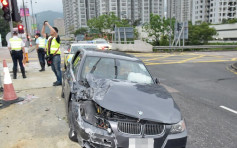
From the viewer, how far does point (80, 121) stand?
2979mm

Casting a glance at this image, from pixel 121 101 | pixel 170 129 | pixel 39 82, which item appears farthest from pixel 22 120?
pixel 39 82

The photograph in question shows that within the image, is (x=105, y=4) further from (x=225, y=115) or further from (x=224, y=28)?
(x=225, y=115)

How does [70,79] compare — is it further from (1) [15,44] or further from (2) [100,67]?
(1) [15,44]

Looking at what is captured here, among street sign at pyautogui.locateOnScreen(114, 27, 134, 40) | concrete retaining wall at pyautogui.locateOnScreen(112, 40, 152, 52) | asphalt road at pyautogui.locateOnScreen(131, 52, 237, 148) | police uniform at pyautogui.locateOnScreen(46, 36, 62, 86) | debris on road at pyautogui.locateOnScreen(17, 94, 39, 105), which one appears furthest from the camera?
street sign at pyautogui.locateOnScreen(114, 27, 134, 40)

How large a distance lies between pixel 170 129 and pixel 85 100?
1331 mm

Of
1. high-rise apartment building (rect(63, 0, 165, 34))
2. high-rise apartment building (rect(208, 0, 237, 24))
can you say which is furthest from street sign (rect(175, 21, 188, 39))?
high-rise apartment building (rect(63, 0, 165, 34))

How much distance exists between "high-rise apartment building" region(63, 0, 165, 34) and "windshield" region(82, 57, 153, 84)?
461ft

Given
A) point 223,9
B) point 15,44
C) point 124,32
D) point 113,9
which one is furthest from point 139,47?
point 113,9

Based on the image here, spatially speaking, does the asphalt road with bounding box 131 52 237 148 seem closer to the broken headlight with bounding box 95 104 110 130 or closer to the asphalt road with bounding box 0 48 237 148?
the asphalt road with bounding box 0 48 237 148

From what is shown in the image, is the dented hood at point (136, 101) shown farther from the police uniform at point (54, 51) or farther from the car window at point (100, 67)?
the police uniform at point (54, 51)

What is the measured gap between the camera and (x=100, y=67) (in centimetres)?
426

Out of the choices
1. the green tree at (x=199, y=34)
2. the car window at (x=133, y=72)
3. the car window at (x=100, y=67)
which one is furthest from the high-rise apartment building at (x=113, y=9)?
the car window at (x=100, y=67)

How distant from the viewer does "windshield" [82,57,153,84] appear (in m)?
4.10

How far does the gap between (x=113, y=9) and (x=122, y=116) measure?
144387 millimetres
